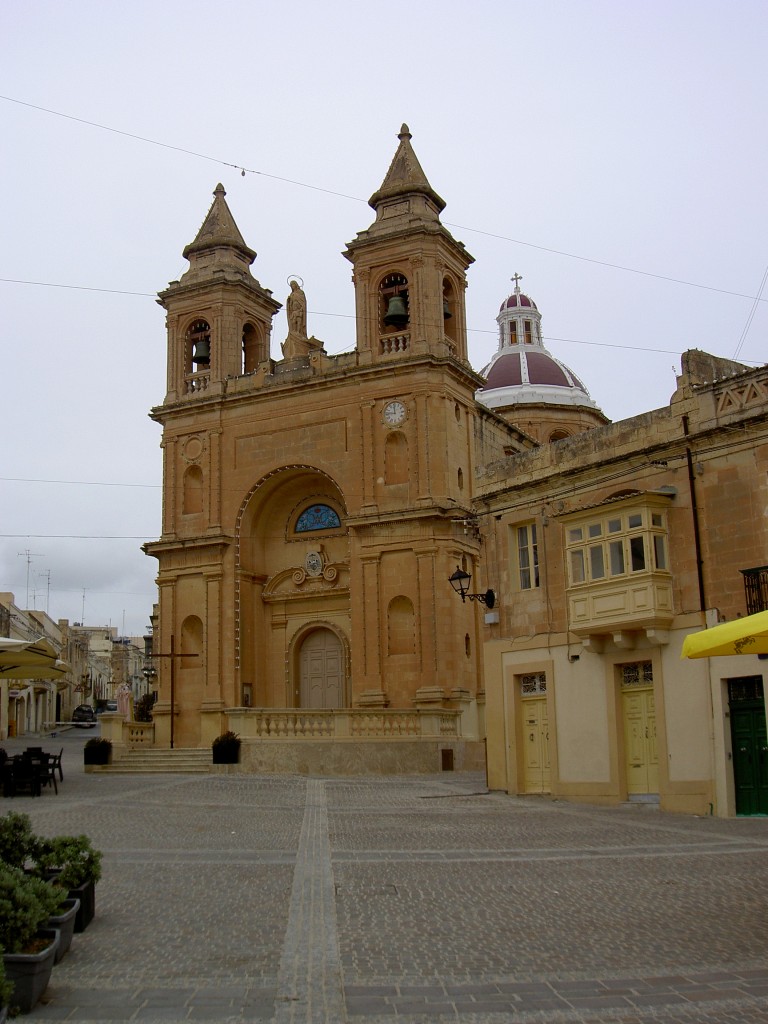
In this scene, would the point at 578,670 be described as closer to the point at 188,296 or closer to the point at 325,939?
the point at 325,939

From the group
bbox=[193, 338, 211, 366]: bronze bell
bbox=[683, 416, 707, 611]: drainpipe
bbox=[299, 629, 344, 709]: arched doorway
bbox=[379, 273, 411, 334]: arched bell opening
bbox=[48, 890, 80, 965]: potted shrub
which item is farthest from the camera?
bbox=[193, 338, 211, 366]: bronze bell

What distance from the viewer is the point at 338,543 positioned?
37.7m

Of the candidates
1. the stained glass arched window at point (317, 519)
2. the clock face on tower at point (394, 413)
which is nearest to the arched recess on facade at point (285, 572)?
the stained glass arched window at point (317, 519)

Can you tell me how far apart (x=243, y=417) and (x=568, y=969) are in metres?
31.6

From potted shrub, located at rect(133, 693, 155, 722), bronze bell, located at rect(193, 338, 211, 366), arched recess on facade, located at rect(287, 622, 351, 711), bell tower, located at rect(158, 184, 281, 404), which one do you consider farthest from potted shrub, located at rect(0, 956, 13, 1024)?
potted shrub, located at rect(133, 693, 155, 722)

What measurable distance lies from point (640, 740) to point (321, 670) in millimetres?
18436

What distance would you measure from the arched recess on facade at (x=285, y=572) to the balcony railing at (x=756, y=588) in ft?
65.6

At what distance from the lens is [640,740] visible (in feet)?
66.9

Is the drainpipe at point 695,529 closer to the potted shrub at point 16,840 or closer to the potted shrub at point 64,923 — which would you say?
the potted shrub at point 16,840

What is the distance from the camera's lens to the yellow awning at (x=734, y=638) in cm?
891

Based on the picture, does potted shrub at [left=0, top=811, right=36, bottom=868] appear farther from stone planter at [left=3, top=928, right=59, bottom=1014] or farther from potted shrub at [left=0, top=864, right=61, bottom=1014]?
stone planter at [left=3, top=928, right=59, bottom=1014]

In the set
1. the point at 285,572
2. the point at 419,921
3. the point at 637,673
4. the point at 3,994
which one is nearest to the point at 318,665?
the point at 285,572

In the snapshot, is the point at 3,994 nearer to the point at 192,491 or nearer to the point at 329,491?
the point at 329,491

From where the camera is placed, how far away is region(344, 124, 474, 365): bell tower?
35531mm
